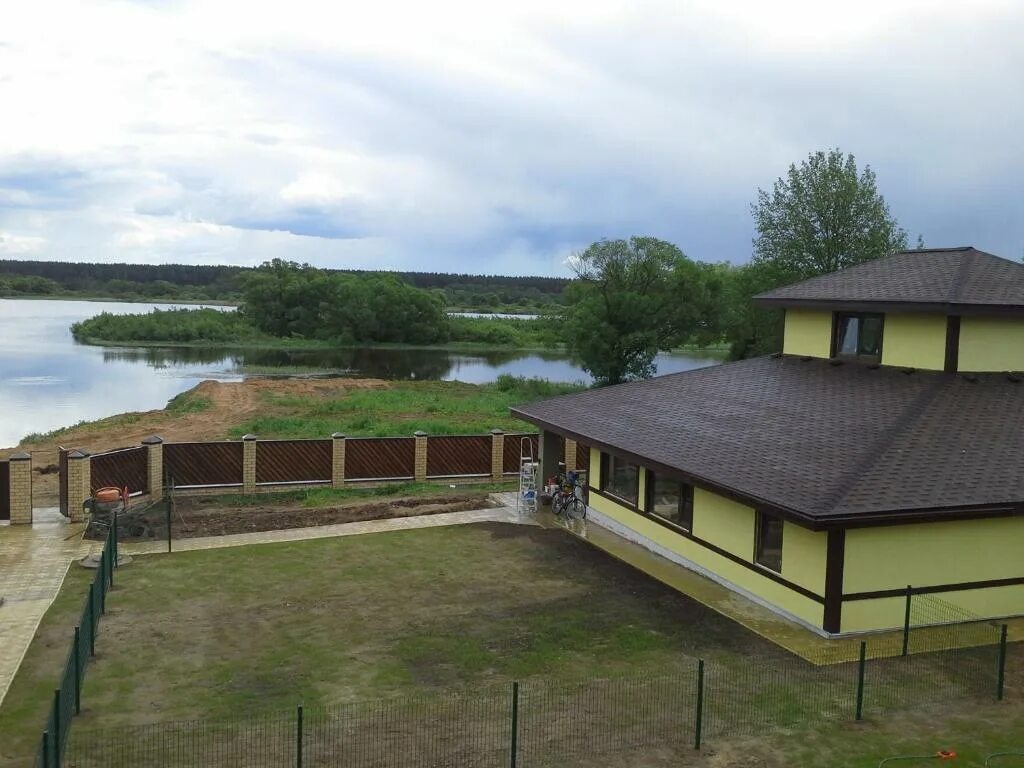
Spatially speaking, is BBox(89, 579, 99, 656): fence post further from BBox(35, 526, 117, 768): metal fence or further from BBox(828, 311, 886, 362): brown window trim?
BBox(828, 311, 886, 362): brown window trim

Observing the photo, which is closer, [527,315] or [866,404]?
[866,404]

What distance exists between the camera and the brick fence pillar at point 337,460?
83.9 ft

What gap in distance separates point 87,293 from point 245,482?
19233cm

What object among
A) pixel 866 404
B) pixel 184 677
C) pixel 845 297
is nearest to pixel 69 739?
pixel 184 677

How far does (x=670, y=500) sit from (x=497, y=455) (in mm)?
9679

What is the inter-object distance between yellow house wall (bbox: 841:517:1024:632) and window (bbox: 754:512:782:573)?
153 centimetres

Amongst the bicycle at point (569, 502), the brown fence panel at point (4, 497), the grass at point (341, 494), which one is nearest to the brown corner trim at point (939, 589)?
the bicycle at point (569, 502)

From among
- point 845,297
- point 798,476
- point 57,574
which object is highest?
point 845,297

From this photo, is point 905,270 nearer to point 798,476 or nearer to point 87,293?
point 798,476

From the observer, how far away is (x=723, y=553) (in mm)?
15953

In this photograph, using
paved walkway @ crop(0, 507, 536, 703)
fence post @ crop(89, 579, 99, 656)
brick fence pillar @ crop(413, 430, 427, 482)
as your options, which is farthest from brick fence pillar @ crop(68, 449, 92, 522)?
brick fence pillar @ crop(413, 430, 427, 482)

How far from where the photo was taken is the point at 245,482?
24.7 meters

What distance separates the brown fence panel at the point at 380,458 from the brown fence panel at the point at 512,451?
9.03ft

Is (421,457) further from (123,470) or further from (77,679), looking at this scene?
(77,679)
